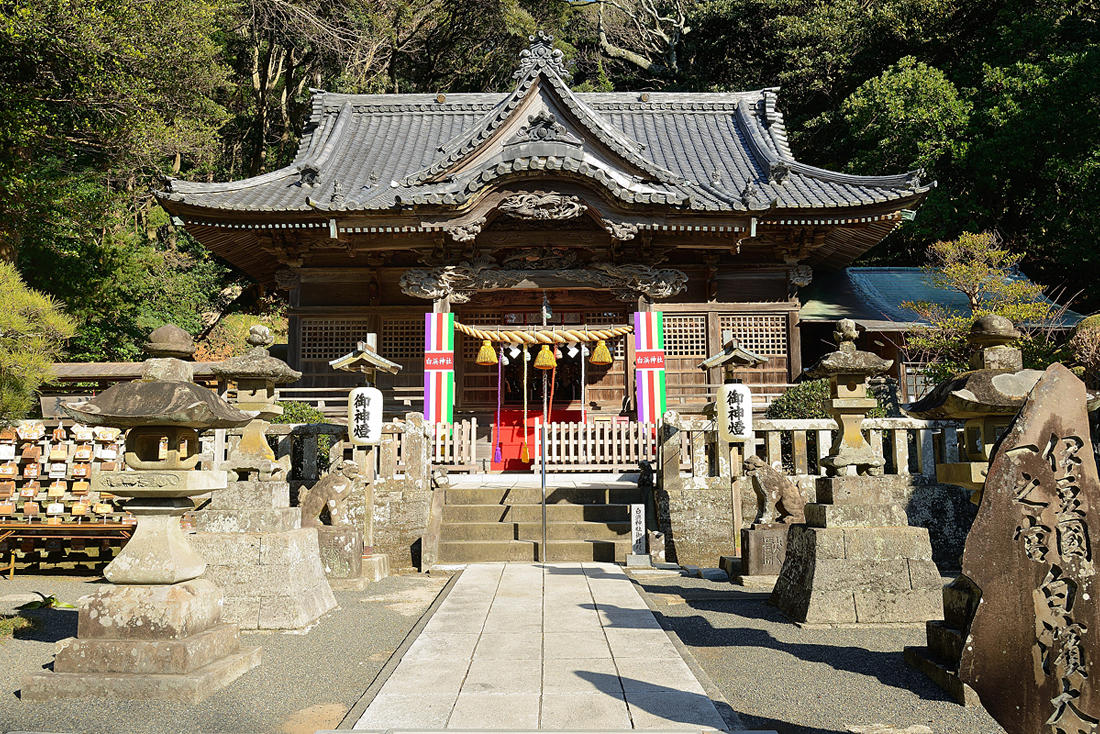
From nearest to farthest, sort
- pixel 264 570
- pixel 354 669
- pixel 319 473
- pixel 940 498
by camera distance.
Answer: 1. pixel 354 669
2. pixel 264 570
3. pixel 940 498
4. pixel 319 473

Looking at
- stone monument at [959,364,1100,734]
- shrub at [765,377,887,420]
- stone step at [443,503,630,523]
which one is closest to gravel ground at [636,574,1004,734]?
stone monument at [959,364,1100,734]

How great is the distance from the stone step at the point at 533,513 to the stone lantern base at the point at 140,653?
5025mm

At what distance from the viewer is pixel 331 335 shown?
14469mm

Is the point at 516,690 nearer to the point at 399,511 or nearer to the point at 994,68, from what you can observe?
the point at 399,511

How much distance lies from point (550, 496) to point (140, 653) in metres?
6.08

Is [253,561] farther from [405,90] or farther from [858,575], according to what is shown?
[405,90]

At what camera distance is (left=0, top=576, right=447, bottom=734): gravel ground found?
3820mm

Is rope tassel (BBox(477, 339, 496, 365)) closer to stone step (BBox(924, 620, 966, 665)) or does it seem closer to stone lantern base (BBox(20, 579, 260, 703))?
stone lantern base (BBox(20, 579, 260, 703))

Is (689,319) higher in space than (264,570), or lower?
higher

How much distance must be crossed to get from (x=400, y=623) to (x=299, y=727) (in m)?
2.31

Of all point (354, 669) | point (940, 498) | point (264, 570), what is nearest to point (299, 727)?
point (354, 669)

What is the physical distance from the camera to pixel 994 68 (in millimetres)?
18562

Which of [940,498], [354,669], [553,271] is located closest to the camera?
[354,669]

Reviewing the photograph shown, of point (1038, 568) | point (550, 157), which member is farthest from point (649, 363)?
point (1038, 568)
